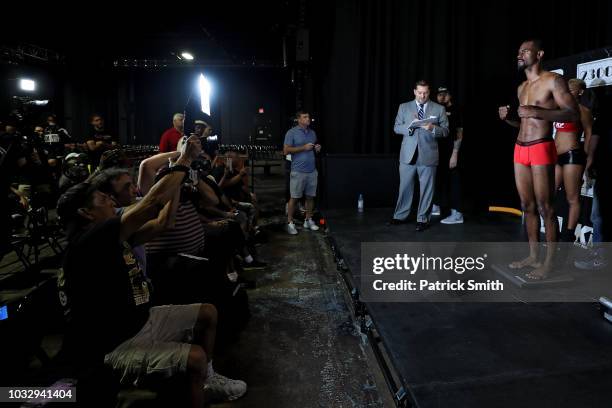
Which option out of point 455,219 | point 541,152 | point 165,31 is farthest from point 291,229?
point 165,31

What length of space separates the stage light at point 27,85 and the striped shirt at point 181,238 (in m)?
14.1

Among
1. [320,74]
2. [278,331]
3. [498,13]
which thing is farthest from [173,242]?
[498,13]

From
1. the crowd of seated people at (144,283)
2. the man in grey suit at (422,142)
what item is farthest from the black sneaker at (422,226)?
the crowd of seated people at (144,283)

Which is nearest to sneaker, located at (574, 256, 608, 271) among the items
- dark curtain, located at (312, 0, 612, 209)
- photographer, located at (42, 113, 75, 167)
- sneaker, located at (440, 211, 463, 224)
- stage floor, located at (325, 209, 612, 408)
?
stage floor, located at (325, 209, 612, 408)

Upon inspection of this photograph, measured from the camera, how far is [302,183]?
5.43 metres

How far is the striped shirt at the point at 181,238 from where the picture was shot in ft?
9.05

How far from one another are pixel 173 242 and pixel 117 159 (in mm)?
1026

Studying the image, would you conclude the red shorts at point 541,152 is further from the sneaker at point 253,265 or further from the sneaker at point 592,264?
the sneaker at point 253,265

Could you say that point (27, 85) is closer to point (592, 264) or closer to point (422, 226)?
point (422, 226)

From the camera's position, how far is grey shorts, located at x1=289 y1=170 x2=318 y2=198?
541 centimetres

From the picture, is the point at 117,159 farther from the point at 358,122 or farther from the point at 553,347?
the point at 358,122


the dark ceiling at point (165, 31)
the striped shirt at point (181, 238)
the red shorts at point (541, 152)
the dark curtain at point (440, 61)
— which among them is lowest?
the striped shirt at point (181, 238)

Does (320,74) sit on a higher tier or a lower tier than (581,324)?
higher

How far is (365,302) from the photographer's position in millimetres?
2857
